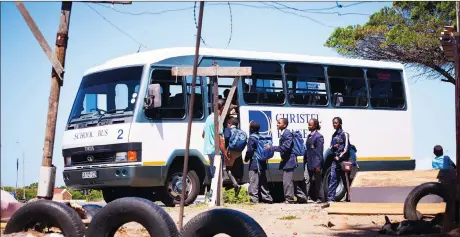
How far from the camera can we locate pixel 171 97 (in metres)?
16.5

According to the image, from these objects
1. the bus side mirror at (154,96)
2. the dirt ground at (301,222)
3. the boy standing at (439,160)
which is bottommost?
the dirt ground at (301,222)

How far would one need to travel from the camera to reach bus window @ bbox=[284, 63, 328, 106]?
18391 millimetres

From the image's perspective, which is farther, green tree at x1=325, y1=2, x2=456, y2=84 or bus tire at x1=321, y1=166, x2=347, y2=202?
green tree at x1=325, y1=2, x2=456, y2=84

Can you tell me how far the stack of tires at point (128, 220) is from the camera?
754 centimetres

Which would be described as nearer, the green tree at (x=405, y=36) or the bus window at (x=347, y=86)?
the bus window at (x=347, y=86)

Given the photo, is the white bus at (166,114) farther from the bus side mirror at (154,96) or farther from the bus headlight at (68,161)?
the bus side mirror at (154,96)

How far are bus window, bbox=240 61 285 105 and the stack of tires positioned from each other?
892 cm

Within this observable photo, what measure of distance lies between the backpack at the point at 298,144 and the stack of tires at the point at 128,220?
8303mm

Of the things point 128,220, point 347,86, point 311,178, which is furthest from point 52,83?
point 347,86

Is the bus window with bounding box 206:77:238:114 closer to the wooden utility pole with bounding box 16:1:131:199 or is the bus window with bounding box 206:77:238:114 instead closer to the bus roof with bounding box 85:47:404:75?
the bus roof with bounding box 85:47:404:75

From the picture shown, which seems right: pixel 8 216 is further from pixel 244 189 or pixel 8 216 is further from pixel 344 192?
pixel 244 189

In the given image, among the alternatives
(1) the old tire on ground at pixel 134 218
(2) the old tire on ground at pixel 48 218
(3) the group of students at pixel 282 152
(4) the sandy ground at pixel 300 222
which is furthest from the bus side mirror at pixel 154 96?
(1) the old tire on ground at pixel 134 218

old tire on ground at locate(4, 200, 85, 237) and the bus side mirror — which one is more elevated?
the bus side mirror

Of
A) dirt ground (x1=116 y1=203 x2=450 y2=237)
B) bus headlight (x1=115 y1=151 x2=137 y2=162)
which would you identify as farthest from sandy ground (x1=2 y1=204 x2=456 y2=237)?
bus headlight (x1=115 y1=151 x2=137 y2=162)
